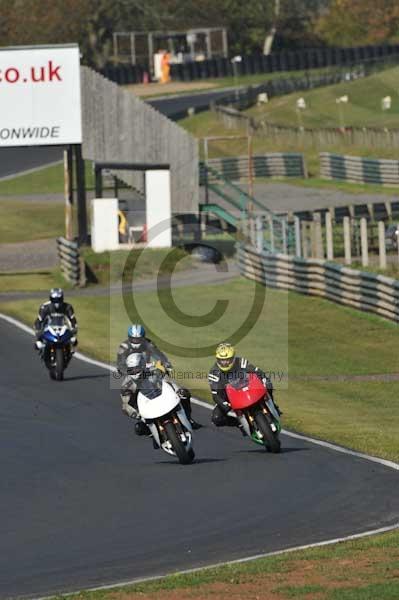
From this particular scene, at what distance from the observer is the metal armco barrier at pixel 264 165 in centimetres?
7181

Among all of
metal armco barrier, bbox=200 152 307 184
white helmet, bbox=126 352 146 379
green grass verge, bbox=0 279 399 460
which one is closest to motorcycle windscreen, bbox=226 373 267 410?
white helmet, bbox=126 352 146 379

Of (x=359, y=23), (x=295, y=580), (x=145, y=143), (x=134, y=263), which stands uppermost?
(x=359, y=23)

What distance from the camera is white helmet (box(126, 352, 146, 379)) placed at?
62.3 ft

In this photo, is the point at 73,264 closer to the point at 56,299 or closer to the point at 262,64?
the point at 56,299

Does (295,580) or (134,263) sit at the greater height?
(134,263)

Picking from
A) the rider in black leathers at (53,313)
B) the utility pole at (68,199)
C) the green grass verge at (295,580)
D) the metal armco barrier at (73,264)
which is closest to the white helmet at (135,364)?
the green grass verge at (295,580)

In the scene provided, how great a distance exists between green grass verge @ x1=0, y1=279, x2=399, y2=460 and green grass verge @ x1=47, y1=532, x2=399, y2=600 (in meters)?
5.84

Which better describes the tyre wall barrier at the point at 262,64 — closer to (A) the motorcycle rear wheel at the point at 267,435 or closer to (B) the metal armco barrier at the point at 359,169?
(B) the metal armco barrier at the point at 359,169

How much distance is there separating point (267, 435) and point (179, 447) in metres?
1.19

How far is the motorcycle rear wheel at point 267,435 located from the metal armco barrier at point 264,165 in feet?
175

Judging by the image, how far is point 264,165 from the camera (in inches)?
2864

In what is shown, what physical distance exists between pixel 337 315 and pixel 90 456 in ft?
56.0

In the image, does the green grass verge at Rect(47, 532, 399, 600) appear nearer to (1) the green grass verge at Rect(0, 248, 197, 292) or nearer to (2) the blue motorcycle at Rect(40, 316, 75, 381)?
(2) the blue motorcycle at Rect(40, 316, 75, 381)

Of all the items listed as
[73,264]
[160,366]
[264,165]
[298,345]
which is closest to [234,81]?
[264,165]
